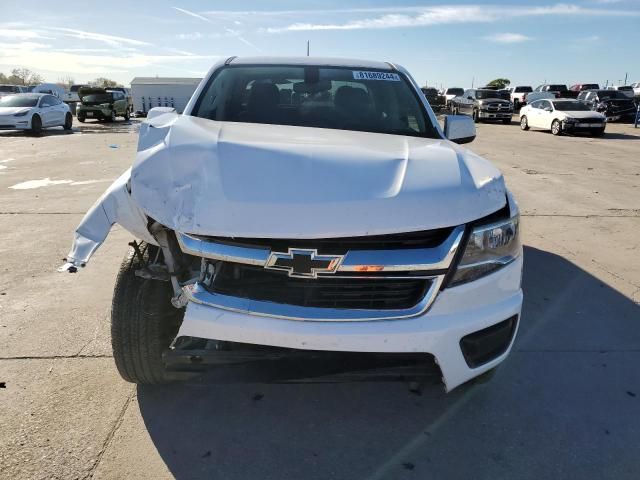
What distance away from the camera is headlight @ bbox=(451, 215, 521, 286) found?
2188 millimetres

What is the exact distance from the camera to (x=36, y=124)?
61.1ft

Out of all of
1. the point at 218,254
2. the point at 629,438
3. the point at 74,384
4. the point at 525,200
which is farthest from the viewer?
the point at 525,200

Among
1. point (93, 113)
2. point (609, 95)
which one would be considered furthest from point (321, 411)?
point (609, 95)

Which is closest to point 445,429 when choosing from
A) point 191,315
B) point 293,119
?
point 191,315

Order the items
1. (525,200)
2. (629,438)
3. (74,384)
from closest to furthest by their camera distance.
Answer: (629,438) < (74,384) < (525,200)

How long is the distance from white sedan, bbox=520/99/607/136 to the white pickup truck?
773 inches

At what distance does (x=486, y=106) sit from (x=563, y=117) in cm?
760

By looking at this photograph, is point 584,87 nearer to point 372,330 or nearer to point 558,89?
point 558,89

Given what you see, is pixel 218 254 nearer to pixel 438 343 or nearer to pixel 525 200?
pixel 438 343

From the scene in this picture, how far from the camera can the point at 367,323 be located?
207cm

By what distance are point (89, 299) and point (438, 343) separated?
289 centimetres

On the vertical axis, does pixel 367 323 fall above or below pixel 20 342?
above

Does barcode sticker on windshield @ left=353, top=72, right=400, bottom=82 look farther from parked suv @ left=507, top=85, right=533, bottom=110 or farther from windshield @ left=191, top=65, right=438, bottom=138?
parked suv @ left=507, top=85, right=533, bottom=110

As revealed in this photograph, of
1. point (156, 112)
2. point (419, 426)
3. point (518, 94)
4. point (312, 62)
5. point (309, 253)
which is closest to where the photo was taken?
point (309, 253)
